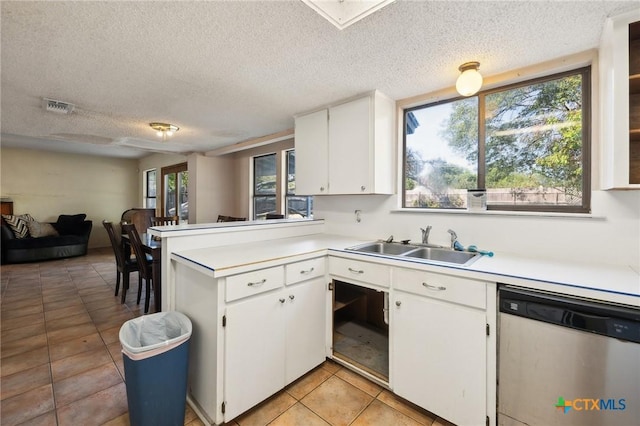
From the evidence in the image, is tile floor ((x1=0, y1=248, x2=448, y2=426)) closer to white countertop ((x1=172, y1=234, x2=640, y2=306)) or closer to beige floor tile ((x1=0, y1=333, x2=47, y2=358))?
beige floor tile ((x1=0, y1=333, x2=47, y2=358))

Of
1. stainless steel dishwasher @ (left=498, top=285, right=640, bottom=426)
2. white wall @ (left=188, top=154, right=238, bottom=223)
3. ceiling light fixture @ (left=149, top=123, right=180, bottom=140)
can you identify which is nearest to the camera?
stainless steel dishwasher @ (left=498, top=285, right=640, bottom=426)

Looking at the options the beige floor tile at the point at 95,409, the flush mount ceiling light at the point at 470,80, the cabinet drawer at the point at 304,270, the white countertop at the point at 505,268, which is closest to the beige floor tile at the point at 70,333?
the beige floor tile at the point at 95,409

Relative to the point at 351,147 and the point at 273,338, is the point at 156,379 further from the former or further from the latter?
the point at 351,147


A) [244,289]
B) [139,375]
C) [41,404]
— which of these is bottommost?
[41,404]

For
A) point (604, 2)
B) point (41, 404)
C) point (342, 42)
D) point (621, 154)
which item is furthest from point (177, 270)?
point (604, 2)

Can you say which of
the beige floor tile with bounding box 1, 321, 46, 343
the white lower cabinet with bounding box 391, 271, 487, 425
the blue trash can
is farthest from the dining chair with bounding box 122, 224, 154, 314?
the white lower cabinet with bounding box 391, 271, 487, 425

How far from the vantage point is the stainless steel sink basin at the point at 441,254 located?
202 centimetres

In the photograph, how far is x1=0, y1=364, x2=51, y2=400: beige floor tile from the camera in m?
1.80

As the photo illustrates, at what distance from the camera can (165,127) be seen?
3.51m

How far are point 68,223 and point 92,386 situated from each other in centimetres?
614

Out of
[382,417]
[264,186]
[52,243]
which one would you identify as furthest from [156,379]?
[52,243]

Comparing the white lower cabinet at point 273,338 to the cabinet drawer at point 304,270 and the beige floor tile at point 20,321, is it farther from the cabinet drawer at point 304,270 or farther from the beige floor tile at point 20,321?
the beige floor tile at point 20,321

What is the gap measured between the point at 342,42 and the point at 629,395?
218 cm

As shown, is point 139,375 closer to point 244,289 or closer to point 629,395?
point 244,289
